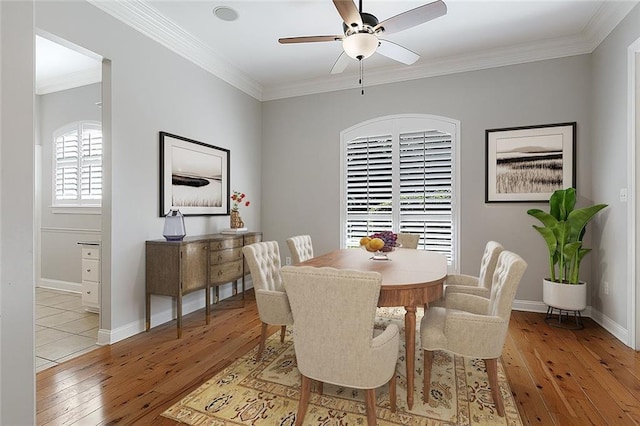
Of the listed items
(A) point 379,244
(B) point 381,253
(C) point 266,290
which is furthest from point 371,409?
(B) point 381,253

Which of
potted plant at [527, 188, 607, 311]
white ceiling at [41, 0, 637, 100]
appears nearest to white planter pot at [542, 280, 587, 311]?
potted plant at [527, 188, 607, 311]

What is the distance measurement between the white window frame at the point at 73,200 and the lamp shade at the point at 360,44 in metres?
4.06

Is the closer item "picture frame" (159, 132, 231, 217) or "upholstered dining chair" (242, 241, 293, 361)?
"upholstered dining chair" (242, 241, 293, 361)

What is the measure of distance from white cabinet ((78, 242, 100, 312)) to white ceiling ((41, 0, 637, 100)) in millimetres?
2490

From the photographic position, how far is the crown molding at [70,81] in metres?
4.70

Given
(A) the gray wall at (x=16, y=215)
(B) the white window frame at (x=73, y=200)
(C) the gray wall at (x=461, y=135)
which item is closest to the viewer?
(A) the gray wall at (x=16, y=215)

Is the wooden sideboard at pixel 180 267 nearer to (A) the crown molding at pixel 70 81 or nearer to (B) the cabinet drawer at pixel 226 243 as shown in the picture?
(B) the cabinet drawer at pixel 226 243

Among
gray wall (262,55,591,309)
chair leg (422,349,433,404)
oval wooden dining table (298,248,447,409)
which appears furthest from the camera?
gray wall (262,55,591,309)

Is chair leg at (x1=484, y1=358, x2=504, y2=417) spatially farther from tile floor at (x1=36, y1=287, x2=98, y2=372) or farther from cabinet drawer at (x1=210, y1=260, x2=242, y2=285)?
tile floor at (x1=36, y1=287, x2=98, y2=372)

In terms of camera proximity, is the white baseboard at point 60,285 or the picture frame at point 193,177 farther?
the white baseboard at point 60,285

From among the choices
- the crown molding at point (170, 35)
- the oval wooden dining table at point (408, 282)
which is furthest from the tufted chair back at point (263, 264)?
the crown molding at point (170, 35)

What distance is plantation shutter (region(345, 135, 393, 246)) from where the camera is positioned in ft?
15.0

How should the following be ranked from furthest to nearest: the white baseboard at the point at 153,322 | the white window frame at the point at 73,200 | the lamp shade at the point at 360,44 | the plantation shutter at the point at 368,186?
the white window frame at the point at 73,200 < the plantation shutter at the point at 368,186 < the white baseboard at the point at 153,322 < the lamp shade at the point at 360,44

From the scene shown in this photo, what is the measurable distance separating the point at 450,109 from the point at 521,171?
1158 millimetres
